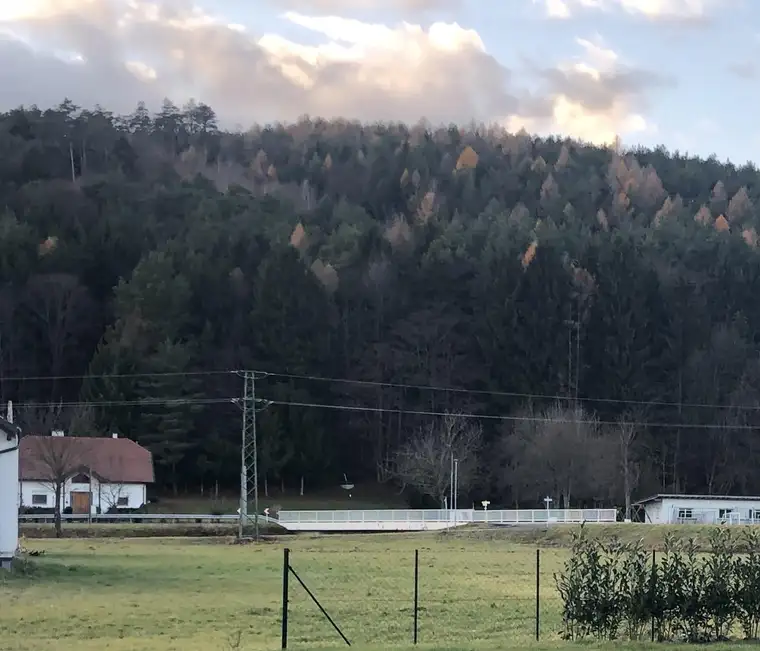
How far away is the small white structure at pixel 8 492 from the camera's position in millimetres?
25000

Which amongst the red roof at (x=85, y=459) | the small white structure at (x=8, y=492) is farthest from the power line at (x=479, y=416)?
the small white structure at (x=8, y=492)

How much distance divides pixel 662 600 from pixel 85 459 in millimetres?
48174

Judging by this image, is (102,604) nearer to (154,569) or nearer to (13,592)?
(13,592)

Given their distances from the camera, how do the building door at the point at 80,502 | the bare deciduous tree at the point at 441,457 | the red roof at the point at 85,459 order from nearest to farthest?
the red roof at the point at 85,459 < the building door at the point at 80,502 < the bare deciduous tree at the point at 441,457

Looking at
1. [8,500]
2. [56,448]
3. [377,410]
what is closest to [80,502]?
[56,448]

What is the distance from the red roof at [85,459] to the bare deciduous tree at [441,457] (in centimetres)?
1595

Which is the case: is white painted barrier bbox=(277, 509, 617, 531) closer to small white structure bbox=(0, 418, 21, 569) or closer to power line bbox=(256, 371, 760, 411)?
power line bbox=(256, 371, 760, 411)

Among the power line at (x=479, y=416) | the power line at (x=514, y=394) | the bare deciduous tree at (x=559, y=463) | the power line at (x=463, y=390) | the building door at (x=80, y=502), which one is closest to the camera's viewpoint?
the building door at (x=80, y=502)

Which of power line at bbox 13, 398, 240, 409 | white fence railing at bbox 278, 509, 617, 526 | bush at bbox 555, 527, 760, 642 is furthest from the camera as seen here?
power line at bbox 13, 398, 240, 409

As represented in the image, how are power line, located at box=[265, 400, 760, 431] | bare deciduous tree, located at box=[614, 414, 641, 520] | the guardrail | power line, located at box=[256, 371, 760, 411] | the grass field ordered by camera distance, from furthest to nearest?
1. power line, located at box=[256, 371, 760, 411]
2. power line, located at box=[265, 400, 760, 431]
3. bare deciduous tree, located at box=[614, 414, 641, 520]
4. the guardrail
5. the grass field

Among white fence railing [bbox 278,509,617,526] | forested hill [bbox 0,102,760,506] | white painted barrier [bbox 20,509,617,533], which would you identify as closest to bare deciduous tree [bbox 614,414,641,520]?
forested hill [bbox 0,102,760,506]

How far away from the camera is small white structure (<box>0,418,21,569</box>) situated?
2500 centimetres

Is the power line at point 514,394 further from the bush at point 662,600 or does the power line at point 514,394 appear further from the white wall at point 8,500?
the bush at point 662,600

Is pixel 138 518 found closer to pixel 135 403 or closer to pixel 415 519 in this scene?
pixel 135 403
